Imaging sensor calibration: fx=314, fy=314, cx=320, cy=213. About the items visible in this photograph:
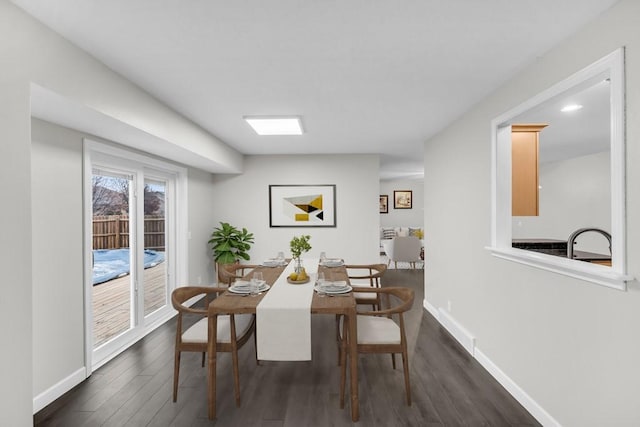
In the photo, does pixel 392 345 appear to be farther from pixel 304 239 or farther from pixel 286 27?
pixel 286 27

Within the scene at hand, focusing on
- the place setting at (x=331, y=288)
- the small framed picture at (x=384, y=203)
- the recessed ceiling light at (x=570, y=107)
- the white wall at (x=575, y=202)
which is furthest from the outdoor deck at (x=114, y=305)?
the small framed picture at (x=384, y=203)

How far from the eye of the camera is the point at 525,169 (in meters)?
2.81

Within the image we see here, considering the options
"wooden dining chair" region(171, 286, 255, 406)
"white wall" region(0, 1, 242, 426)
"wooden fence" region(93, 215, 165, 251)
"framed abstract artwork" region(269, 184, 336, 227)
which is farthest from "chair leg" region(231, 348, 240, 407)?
"framed abstract artwork" region(269, 184, 336, 227)

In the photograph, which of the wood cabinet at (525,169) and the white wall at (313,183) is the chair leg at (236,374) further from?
the white wall at (313,183)

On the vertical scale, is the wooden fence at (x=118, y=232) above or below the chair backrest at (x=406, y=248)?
above

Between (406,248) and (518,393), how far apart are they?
4.94 m

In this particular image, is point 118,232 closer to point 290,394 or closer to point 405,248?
point 290,394

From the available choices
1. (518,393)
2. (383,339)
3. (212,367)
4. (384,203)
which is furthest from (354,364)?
(384,203)

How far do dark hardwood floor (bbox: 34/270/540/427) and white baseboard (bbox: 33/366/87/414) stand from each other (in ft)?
0.14

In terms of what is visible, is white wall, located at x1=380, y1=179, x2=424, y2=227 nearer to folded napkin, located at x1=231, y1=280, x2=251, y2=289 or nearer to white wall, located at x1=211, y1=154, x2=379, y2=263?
white wall, located at x1=211, y1=154, x2=379, y2=263

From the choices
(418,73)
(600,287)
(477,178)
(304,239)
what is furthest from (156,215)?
(600,287)

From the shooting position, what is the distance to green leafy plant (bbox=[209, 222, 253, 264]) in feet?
16.8

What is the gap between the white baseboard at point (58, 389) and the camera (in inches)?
86.4

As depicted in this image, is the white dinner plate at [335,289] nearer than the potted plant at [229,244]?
Yes
